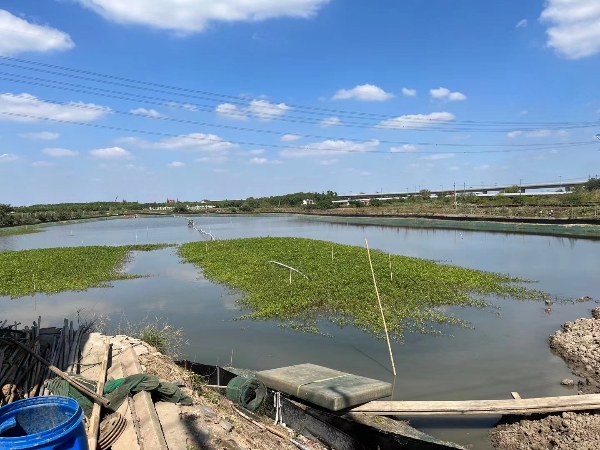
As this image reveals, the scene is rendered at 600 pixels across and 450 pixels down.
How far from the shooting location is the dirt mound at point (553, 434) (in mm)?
5875

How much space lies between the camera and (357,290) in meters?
15.7

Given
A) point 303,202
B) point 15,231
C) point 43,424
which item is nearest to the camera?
point 43,424

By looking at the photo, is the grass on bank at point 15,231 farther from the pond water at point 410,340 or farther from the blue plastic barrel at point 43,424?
the blue plastic barrel at point 43,424

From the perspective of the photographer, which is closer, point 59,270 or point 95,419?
point 95,419

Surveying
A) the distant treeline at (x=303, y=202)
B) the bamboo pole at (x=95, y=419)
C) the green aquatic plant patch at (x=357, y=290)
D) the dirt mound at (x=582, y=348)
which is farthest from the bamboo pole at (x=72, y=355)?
the distant treeline at (x=303, y=202)

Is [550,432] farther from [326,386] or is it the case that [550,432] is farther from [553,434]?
[326,386]

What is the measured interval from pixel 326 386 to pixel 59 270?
833 inches

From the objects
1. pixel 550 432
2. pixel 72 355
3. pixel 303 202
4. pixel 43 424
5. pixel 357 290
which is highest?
pixel 303 202

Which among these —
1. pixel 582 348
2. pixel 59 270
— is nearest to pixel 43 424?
pixel 582 348

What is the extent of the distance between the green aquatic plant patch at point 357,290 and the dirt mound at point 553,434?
15.4 ft

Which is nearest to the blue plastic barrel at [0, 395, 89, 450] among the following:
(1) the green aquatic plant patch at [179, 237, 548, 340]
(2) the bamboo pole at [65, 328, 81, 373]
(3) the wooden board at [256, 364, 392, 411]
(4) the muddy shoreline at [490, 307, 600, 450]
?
(3) the wooden board at [256, 364, 392, 411]

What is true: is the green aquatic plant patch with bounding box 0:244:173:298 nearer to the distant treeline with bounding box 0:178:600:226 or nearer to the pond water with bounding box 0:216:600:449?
the pond water with bounding box 0:216:600:449

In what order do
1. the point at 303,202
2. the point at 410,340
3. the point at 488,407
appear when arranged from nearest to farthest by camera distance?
the point at 488,407 → the point at 410,340 → the point at 303,202

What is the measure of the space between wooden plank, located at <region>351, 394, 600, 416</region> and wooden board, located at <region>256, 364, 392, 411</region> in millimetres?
218
